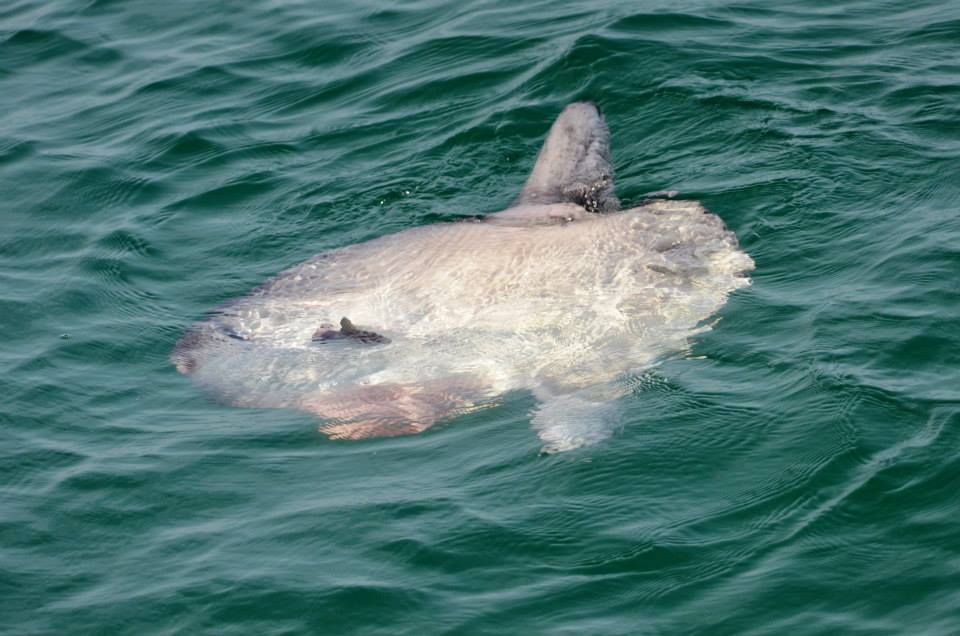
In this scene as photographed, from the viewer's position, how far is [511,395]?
24.4 ft

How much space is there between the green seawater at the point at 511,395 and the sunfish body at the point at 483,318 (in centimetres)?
17

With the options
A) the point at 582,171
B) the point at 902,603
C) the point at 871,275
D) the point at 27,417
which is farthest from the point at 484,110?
the point at 902,603

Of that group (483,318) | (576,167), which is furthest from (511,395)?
(576,167)

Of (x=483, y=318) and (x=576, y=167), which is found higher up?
(x=576, y=167)

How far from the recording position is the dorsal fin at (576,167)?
9.21 m

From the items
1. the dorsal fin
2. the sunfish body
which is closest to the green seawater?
the sunfish body

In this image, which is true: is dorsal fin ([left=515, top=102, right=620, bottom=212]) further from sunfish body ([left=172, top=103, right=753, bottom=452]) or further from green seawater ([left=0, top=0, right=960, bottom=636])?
green seawater ([left=0, top=0, right=960, bottom=636])

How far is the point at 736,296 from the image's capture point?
26.9 feet

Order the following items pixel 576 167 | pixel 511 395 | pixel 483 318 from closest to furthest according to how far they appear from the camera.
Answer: pixel 511 395 → pixel 483 318 → pixel 576 167

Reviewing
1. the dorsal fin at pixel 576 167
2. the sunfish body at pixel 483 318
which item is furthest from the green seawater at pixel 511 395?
the dorsal fin at pixel 576 167

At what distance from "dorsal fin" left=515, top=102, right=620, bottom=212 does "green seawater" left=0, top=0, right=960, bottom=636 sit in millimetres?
511

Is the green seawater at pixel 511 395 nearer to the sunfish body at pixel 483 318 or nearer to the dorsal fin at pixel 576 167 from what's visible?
the sunfish body at pixel 483 318

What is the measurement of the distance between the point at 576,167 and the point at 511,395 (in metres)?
2.58

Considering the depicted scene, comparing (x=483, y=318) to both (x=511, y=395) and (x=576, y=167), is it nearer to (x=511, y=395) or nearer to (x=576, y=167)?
(x=511, y=395)
